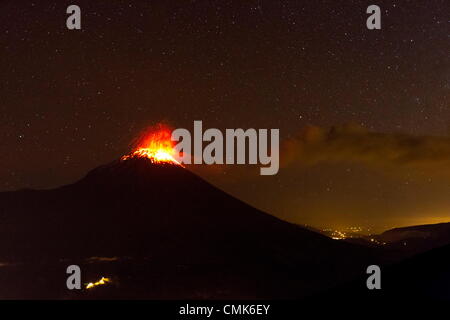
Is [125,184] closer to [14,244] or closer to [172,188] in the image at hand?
[172,188]

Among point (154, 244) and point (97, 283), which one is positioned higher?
point (154, 244)

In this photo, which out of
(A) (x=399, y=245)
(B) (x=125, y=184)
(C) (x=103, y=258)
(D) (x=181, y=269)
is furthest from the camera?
(A) (x=399, y=245)

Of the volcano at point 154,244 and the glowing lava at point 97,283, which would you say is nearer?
the glowing lava at point 97,283

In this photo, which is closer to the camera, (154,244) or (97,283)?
(97,283)

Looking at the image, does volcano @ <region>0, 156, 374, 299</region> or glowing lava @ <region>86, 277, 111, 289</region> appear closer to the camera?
glowing lava @ <region>86, 277, 111, 289</region>

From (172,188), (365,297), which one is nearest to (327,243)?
(172,188)

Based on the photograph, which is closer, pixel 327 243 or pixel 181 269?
pixel 181 269

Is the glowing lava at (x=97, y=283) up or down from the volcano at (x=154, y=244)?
down
